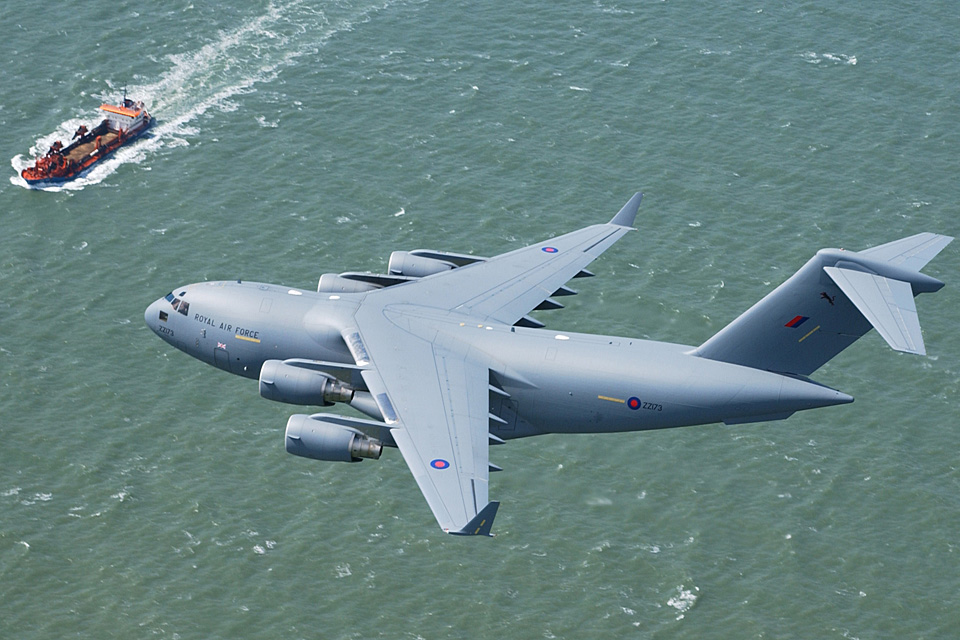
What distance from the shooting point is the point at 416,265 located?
86.1 m

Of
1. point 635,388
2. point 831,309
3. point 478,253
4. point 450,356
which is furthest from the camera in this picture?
point 478,253

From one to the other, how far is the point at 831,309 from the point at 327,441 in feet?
83.6

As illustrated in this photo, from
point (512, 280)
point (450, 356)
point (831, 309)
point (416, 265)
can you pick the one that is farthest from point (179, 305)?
point (831, 309)

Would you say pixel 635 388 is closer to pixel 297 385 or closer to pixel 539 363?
pixel 539 363

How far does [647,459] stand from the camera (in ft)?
316

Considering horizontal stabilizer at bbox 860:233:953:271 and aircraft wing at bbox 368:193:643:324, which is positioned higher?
horizontal stabilizer at bbox 860:233:953:271

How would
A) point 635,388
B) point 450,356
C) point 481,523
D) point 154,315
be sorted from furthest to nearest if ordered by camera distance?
point 154,315 < point 450,356 < point 635,388 < point 481,523

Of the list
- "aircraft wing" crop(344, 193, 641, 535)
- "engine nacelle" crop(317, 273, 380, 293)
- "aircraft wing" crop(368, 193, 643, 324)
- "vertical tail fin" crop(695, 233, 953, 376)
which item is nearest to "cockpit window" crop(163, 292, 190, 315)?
"engine nacelle" crop(317, 273, 380, 293)

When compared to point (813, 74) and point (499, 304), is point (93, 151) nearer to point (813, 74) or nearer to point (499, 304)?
point (499, 304)

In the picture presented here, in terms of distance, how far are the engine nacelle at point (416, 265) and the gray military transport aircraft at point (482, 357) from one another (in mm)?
1928

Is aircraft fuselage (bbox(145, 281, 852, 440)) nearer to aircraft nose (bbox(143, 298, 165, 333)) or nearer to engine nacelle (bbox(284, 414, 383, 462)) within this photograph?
aircraft nose (bbox(143, 298, 165, 333))

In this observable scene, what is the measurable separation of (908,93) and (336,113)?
51290 millimetres

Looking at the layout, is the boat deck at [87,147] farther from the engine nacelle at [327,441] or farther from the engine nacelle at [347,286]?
the engine nacelle at [327,441]

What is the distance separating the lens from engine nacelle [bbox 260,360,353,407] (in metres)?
75.2
